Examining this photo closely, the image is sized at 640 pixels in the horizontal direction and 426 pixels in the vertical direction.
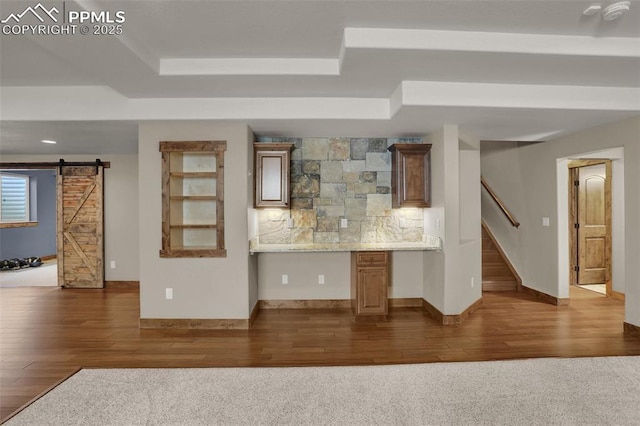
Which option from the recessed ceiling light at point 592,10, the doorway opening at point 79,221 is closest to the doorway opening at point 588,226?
the recessed ceiling light at point 592,10

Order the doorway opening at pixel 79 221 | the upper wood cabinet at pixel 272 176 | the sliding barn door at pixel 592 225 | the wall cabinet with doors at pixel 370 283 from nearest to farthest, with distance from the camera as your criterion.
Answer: the wall cabinet with doors at pixel 370 283 → the upper wood cabinet at pixel 272 176 → the sliding barn door at pixel 592 225 → the doorway opening at pixel 79 221

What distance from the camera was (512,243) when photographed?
19.1 ft

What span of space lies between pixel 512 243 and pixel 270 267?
13.7ft

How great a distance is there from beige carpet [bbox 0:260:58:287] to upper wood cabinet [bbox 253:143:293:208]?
16.1 ft

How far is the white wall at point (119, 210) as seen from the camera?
6.26 m

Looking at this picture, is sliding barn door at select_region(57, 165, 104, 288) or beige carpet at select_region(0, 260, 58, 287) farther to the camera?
beige carpet at select_region(0, 260, 58, 287)

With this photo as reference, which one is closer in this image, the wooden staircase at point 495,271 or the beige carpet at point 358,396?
the beige carpet at point 358,396

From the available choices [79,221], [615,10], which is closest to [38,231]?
[79,221]

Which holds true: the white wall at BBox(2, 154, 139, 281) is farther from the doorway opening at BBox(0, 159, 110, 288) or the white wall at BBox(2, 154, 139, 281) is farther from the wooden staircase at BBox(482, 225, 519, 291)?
the wooden staircase at BBox(482, 225, 519, 291)

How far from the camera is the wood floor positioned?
3.12 metres

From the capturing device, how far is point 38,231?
8680 mm

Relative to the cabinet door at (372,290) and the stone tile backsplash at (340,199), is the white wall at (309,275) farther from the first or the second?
the cabinet door at (372,290)

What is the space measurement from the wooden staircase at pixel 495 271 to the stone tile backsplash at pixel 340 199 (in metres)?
→ 1.85

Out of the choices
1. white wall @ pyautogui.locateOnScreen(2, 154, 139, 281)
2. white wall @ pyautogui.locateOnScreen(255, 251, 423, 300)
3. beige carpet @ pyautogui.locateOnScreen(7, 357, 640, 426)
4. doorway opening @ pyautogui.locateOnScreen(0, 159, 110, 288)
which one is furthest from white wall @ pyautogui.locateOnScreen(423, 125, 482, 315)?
doorway opening @ pyautogui.locateOnScreen(0, 159, 110, 288)
